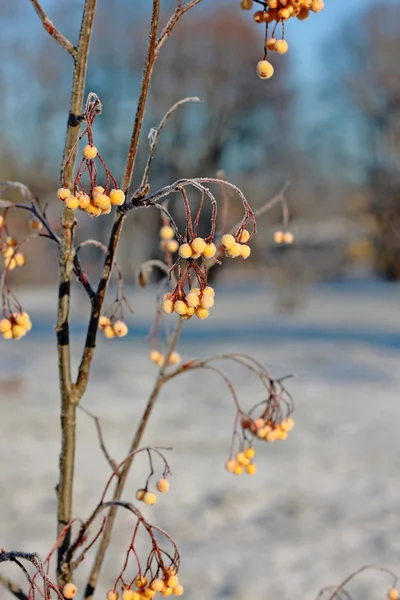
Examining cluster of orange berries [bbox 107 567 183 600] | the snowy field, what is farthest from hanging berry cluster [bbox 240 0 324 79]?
the snowy field

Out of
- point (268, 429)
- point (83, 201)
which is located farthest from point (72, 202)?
point (268, 429)

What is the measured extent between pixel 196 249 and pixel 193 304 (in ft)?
0.21

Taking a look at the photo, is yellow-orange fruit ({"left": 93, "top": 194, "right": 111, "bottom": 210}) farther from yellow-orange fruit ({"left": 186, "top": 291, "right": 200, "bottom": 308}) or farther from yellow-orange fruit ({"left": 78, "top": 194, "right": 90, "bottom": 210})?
yellow-orange fruit ({"left": 186, "top": 291, "right": 200, "bottom": 308})

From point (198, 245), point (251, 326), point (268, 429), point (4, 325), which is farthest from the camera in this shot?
point (251, 326)

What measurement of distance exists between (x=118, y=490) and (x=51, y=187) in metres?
19.2

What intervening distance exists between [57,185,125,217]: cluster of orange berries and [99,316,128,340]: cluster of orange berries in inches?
13.2

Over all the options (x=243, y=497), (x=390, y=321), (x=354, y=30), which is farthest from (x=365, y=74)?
(x=243, y=497)

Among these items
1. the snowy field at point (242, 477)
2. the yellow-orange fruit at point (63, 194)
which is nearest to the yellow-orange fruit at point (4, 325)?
the yellow-orange fruit at point (63, 194)

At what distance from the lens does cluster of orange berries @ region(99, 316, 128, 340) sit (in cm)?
110

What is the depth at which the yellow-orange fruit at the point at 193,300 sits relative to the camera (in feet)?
2.52

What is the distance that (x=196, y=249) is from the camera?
0.74 metres

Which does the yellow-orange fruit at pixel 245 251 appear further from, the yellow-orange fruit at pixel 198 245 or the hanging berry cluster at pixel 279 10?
the hanging berry cluster at pixel 279 10

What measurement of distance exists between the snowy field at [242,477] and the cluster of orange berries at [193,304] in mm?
2351

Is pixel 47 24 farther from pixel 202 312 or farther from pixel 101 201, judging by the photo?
pixel 202 312
